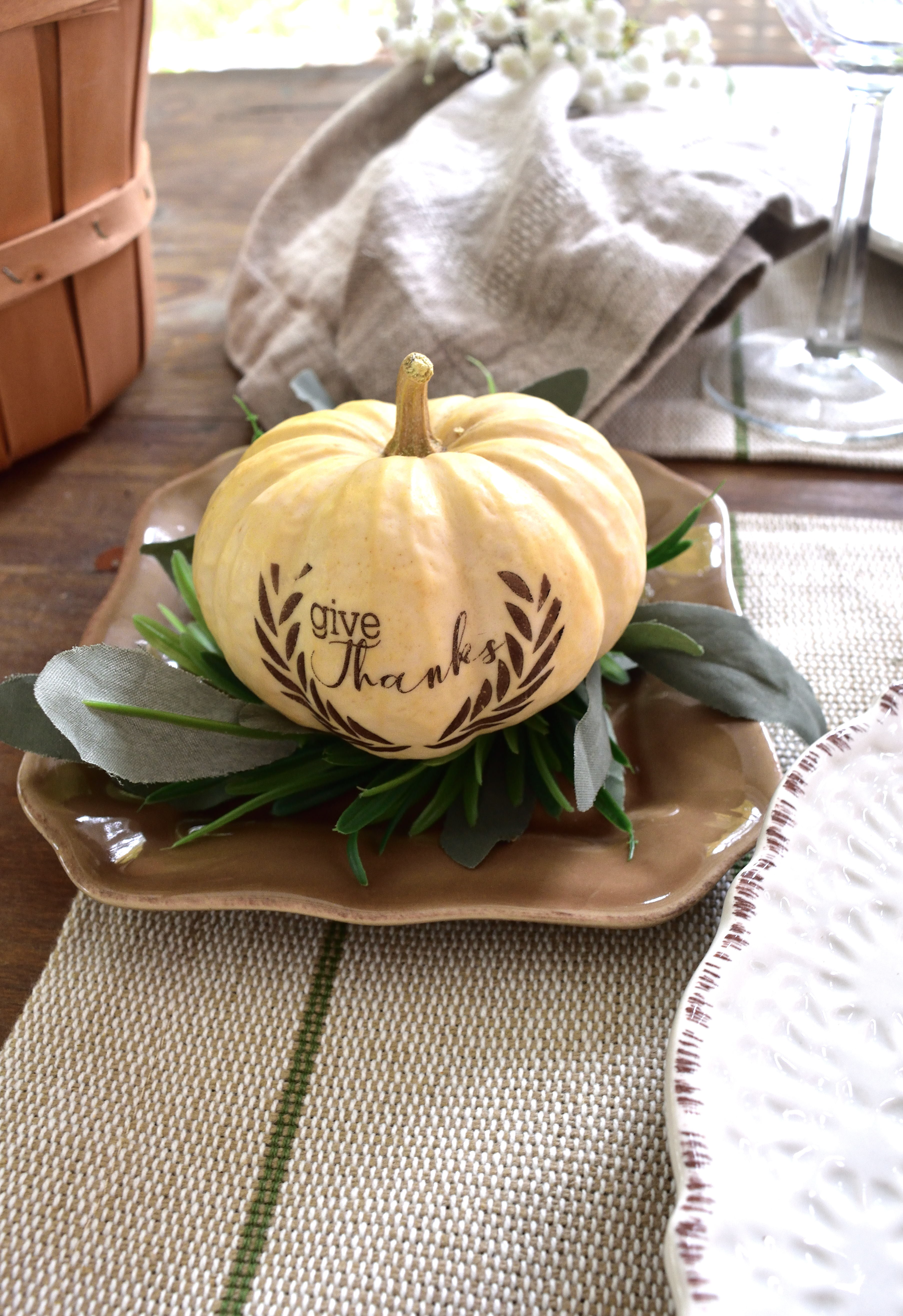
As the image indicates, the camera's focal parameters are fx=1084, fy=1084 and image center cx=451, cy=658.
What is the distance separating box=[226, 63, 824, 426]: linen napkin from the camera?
73 centimetres

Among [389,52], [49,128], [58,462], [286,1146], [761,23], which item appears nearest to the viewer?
[286,1146]

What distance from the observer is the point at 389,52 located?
57.9 inches

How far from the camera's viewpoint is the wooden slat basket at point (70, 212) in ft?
1.84

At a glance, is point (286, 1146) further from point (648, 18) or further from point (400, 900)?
point (648, 18)

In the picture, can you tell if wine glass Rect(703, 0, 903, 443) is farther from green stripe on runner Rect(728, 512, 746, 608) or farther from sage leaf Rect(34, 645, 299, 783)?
sage leaf Rect(34, 645, 299, 783)

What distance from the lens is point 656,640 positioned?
0.50m

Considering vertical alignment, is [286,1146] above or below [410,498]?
below

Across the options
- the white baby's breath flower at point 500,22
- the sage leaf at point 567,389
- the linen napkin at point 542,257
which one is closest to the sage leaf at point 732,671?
the sage leaf at point 567,389

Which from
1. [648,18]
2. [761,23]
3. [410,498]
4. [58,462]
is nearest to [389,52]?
[648,18]

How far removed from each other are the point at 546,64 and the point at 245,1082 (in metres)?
0.82

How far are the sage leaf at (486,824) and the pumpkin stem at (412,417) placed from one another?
142 mm

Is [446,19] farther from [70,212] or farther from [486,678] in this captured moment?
[486,678]

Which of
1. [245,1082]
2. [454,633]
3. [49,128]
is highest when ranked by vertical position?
[49,128]

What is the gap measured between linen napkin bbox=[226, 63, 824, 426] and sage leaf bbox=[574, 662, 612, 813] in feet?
1.03
